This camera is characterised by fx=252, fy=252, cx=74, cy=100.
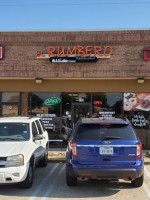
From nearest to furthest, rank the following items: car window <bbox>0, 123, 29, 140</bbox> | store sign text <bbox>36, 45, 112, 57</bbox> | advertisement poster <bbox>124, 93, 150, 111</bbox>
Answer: car window <bbox>0, 123, 29, 140</bbox> < store sign text <bbox>36, 45, 112, 57</bbox> < advertisement poster <bbox>124, 93, 150, 111</bbox>

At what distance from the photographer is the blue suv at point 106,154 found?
5.36 m

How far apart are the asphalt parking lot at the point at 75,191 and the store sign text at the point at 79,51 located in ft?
21.0

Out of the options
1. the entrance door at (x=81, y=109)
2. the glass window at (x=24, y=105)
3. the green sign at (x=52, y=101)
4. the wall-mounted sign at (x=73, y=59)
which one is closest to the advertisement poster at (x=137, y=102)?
the entrance door at (x=81, y=109)

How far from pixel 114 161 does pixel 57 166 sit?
12.1ft

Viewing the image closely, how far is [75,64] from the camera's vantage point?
11.9 meters

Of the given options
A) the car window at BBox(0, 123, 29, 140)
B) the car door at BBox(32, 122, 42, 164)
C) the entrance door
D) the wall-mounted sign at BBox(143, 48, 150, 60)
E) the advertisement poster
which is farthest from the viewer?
the entrance door

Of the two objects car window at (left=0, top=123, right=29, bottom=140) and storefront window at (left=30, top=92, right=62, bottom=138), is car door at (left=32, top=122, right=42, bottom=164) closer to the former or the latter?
car window at (left=0, top=123, right=29, bottom=140)

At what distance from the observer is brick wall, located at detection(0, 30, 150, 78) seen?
11.7m

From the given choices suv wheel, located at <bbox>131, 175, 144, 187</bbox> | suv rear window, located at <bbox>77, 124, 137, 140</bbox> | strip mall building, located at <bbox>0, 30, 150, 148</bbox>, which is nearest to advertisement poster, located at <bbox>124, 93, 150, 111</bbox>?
strip mall building, located at <bbox>0, 30, 150, 148</bbox>

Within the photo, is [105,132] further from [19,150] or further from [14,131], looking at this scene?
[14,131]

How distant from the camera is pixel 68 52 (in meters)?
Answer: 11.8

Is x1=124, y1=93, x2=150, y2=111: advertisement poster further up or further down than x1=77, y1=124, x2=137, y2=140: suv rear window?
further up

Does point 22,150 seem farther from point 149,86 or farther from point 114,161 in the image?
point 149,86

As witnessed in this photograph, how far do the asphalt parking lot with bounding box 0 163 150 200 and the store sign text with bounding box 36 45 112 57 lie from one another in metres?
6.39
